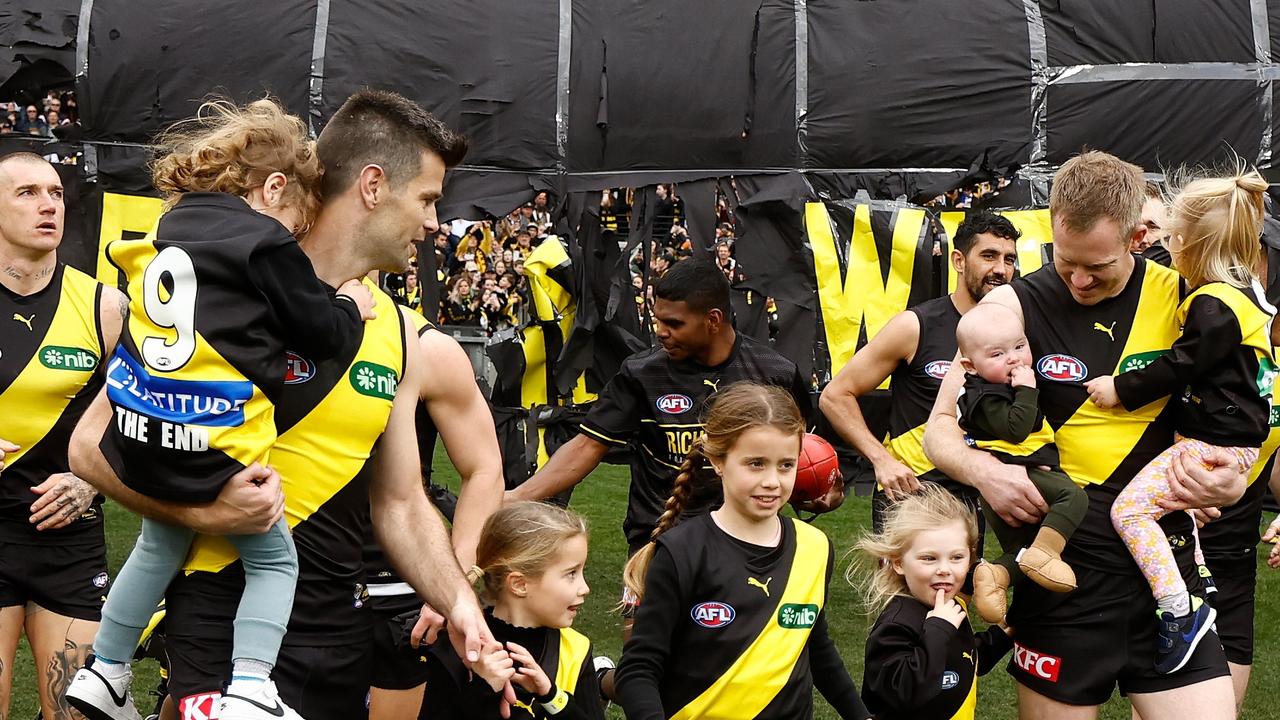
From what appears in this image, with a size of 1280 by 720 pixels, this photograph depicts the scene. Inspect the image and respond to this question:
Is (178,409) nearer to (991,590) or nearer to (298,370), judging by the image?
(298,370)

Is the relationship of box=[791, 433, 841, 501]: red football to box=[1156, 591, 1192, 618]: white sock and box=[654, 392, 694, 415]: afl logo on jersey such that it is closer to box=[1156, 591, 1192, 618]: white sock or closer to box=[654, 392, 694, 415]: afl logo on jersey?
box=[654, 392, 694, 415]: afl logo on jersey

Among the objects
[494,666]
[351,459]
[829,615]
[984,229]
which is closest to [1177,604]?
[494,666]

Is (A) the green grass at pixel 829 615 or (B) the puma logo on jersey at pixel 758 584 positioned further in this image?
(A) the green grass at pixel 829 615

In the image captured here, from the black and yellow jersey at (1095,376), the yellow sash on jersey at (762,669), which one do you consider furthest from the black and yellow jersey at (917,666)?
the black and yellow jersey at (1095,376)

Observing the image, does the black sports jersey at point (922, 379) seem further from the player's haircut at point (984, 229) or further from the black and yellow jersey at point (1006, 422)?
the black and yellow jersey at point (1006, 422)

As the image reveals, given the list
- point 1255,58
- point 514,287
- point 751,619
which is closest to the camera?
point 751,619

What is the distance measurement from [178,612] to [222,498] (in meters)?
0.39

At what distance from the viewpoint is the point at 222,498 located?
3006 mm

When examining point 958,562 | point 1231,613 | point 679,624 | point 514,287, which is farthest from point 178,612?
point 514,287

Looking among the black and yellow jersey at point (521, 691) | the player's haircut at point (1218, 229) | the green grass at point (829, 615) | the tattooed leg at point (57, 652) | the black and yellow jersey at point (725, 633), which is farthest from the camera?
the green grass at point (829, 615)

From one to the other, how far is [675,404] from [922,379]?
1.33m

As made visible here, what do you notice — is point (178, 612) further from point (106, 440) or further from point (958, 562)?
point (958, 562)

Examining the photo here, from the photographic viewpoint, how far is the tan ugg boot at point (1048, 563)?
13.9ft

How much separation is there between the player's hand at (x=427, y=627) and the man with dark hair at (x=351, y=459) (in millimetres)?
351
